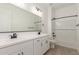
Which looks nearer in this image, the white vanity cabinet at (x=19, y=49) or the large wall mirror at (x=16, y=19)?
the white vanity cabinet at (x=19, y=49)

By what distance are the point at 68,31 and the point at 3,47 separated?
1032 mm

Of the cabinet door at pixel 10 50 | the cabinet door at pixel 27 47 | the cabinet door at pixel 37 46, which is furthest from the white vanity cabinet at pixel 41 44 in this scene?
the cabinet door at pixel 10 50

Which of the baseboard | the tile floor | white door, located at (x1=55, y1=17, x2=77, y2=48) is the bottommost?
the tile floor

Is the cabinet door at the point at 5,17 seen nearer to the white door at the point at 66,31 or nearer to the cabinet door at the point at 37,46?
the cabinet door at the point at 37,46

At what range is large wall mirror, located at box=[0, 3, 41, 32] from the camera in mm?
1355

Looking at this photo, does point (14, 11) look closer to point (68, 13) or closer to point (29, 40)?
point (29, 40)

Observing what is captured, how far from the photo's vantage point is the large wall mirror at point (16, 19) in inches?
53.4

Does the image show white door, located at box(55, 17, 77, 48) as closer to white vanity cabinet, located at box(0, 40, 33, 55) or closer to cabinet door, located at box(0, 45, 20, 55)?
white vanity cabinet, located at box(0, 40, 33, 55)

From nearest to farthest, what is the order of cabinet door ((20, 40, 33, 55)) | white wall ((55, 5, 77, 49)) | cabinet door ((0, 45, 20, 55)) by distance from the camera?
cabinet door ((0, 45, 20, 55)) < cabinet door ((20, 40, 33, 55)) < white wall ((55, 5, 77, 49))

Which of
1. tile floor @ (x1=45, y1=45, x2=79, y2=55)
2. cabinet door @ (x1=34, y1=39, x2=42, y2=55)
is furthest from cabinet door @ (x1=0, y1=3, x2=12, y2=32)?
tile floor @ (x1=45, y1=45, x2=79, y2=55)

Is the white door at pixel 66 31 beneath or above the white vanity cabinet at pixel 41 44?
above

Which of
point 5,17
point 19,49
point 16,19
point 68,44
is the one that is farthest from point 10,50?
point 68,44

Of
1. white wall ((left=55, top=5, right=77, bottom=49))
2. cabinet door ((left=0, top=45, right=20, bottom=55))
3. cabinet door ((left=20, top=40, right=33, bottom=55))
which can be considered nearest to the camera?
cabinet door ((left=0, top=45, right=20, bottom=55))

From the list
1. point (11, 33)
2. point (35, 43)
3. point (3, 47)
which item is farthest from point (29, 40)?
point (3, 47)
